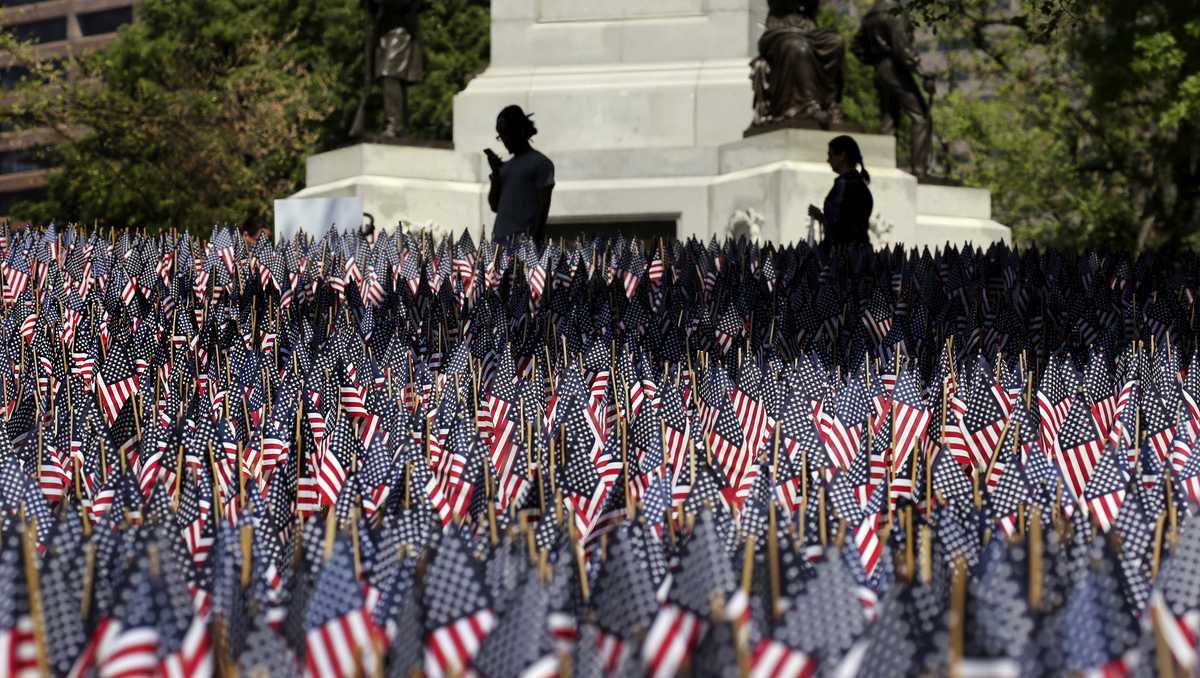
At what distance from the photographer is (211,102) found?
43.2m

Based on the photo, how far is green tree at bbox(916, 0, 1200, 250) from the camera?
95.1 ft

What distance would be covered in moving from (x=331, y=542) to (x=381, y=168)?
19.2 m

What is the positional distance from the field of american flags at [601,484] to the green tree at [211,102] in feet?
103

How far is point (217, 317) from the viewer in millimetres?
10648

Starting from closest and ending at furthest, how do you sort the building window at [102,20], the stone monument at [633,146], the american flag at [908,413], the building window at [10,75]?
the american flag at [908,413], the stone monument at [633,146], the building window at [10,75], the building window at [102,20]

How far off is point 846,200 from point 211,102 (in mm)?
30683

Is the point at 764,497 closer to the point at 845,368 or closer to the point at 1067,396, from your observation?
the point at 1067,396

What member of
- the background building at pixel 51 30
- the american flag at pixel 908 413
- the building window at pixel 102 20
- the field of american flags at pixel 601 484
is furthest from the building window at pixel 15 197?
the american flag at pixel 908 413

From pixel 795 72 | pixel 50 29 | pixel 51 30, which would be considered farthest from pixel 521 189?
pixel 50 29

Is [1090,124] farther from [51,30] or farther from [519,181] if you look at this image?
[51,30]

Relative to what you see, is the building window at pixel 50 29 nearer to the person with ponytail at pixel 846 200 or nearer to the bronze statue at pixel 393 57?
the bronze statue at pixel 393 57

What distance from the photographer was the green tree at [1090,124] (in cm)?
2900

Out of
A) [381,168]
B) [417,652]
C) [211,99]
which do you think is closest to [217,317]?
[417,652]

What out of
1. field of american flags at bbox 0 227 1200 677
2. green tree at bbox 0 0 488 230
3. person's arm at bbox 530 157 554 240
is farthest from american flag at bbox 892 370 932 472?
green tree at bbox 0 0 488 230
